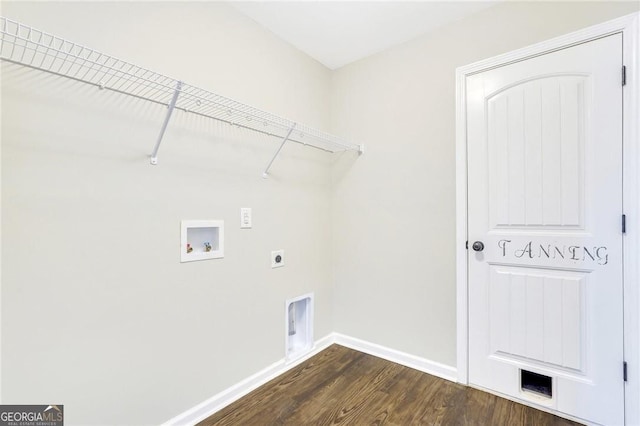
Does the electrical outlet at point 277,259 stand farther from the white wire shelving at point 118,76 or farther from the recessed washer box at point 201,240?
the white wire shelving at point 118,76

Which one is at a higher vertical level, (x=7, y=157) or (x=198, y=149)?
(x=198, y=149)

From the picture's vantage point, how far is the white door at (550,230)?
1.46m

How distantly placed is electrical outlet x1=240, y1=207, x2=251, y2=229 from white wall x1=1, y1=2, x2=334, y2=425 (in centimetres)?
3

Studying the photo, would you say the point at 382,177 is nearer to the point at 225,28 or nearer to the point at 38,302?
the point at 225,28

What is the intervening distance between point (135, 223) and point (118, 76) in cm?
67

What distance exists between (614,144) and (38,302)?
2.69 metres

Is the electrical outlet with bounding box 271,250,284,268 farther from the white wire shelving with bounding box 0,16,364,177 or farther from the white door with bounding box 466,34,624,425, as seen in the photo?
the white door with bounding box 466,34,624,425

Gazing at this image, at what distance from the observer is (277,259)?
2031mm

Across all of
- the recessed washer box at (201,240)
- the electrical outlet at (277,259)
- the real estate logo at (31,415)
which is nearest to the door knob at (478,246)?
the electrical outlet at (277,259)

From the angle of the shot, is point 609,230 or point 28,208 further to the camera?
point 609,230

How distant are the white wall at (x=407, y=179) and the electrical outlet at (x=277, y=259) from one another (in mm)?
621

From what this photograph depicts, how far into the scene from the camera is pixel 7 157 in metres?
1.04

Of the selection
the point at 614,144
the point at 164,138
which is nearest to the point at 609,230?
the point at 614,144

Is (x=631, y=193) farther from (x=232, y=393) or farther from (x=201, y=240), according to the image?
(x=232, y=393)
